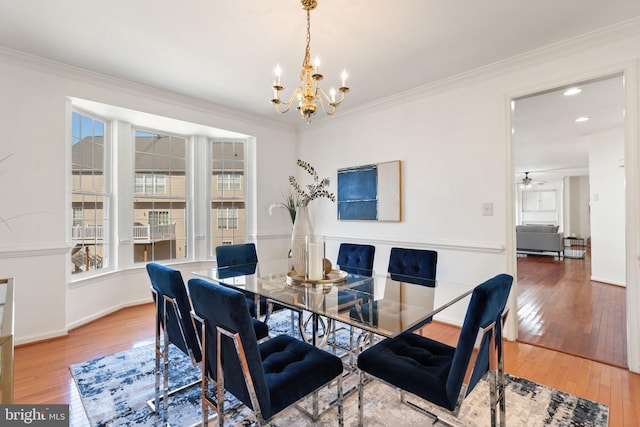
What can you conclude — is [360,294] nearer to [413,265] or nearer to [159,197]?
[413,265]

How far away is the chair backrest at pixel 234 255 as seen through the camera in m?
3.06

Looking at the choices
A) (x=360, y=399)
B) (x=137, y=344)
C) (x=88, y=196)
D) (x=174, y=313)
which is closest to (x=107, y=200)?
(x=88, y=196)

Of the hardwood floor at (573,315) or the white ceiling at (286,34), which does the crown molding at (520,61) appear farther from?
the hardwood floor at (573,315)

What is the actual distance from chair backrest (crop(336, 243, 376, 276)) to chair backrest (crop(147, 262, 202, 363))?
1.61 meters

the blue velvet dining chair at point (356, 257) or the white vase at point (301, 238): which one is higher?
the white vase at point (301, 238)

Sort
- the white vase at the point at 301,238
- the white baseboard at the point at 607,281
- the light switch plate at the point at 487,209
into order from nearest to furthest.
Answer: the white vase at the point at 301,238 → the light switch plate at the point at 487,209 → the white baseboard at the point at 607,281

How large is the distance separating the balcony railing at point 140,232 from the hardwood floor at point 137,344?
103 centimetres

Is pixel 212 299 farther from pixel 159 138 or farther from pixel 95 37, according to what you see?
pixel 159 138

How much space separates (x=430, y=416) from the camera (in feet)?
5.91

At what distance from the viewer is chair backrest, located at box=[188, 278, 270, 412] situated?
120 centimetres

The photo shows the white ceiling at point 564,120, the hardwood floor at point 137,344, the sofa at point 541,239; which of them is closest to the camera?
the hardwood floor at point 137,344

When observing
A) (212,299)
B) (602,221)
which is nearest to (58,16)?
(212,299)

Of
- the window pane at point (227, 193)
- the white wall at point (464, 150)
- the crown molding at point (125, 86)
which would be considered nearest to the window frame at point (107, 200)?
the crown molding at point (125, 86)

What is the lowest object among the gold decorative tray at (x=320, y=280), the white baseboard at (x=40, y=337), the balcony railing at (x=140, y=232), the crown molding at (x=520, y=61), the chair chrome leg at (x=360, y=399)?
the white baseboard at (x=40, y=337)
